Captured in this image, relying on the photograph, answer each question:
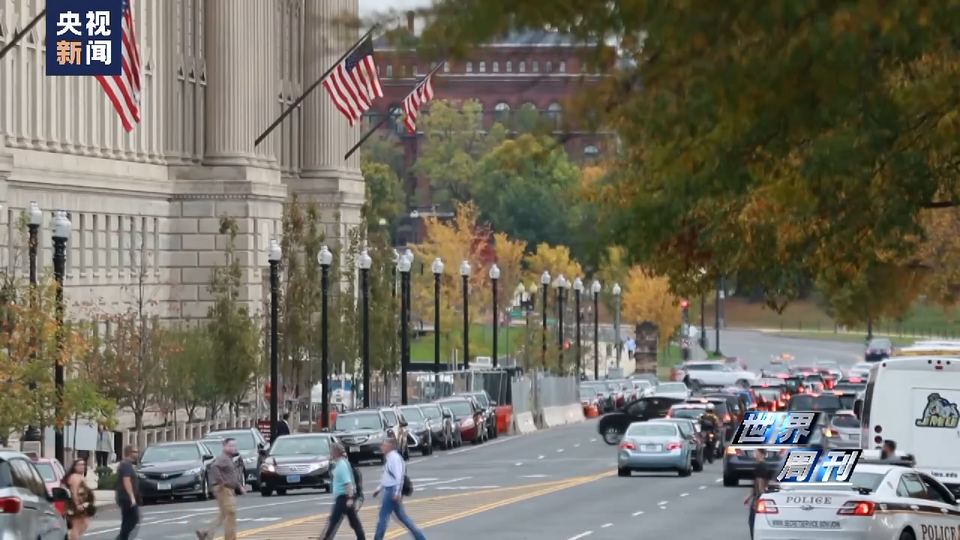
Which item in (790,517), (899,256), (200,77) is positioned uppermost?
(200,77)

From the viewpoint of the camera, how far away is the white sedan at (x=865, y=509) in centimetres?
2358

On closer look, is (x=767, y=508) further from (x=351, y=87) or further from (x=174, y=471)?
(x=351, y=87)

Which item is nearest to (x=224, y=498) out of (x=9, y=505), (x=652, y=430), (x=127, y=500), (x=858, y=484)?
(x=127, y=500)

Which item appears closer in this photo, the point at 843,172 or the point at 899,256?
the point at 843,172

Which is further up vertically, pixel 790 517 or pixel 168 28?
pixel 168 28

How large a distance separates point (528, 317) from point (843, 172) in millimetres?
83951

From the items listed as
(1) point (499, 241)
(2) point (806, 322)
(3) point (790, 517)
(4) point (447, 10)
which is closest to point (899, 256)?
(3) point (790, 517)

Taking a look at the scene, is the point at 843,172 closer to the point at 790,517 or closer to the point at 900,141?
the point at 900,141

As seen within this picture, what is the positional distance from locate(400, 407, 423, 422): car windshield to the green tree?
3720 cm

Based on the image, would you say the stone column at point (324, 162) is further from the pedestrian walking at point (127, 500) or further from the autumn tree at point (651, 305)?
the pedestrian walking at point (127, 500)

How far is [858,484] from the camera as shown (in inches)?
952

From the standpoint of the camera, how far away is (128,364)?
59062 millimetres

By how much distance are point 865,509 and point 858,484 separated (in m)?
0.67

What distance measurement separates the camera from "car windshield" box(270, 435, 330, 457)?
46.9 metres
